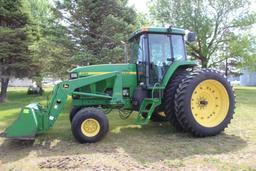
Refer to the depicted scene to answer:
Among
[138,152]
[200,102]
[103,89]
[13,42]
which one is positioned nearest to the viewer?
[138,152]

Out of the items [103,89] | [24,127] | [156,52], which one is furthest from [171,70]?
[24,127]

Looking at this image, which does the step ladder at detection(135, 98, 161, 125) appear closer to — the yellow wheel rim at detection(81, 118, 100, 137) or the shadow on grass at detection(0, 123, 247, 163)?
the shadow on grass at detection(0, 123, 247, 163)

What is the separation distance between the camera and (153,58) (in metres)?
6.88

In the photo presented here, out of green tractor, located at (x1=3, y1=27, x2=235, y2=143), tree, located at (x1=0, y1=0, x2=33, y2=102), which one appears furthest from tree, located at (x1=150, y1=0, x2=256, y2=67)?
green tractor, located at (x1=3, y1=27, x2=235, y2=143)

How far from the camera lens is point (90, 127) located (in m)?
6.04

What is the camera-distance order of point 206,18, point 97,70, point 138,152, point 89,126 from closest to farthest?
point 138,152
point 89,126
point 97,70
point 206,18

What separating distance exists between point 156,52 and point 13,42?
1173cm

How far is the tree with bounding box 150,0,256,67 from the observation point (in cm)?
2092

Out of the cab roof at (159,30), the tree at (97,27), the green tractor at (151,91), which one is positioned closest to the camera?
the green tractor at (151,91)

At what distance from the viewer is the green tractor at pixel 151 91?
612 cm

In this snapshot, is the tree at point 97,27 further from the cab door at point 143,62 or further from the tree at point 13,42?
the cab door at point 143,62

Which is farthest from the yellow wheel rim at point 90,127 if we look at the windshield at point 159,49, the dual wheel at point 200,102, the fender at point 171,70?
the windshield at point 159,49

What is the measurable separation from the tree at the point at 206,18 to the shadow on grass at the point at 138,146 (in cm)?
1549

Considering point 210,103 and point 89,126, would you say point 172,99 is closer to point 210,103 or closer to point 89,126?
point 210,103
